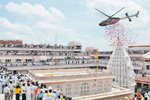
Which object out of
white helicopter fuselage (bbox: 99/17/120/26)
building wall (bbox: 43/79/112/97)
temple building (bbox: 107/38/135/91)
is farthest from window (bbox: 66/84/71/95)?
temple building (bbox: 107/38/135/91)

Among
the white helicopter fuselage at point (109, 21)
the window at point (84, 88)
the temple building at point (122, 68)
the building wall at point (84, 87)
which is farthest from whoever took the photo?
the temple building at point (122, 68)

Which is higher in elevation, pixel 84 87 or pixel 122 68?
pixel 122 68

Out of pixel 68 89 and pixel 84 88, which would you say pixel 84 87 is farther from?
pixel 68 89

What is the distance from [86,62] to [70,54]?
6490 millimetres

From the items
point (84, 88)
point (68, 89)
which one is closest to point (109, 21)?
point (84, 88)

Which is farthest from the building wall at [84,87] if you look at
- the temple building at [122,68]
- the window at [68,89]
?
the temple building at [122,68]

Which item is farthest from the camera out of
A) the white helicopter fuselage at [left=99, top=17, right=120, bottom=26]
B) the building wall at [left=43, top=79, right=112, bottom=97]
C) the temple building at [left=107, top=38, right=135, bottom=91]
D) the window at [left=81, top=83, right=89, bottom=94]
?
the temple building at [left=107, top=38, right=135, bottom=91]

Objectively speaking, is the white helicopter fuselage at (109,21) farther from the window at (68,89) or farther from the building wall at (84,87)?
the window at (68,89)

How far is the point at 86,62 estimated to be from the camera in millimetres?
46188

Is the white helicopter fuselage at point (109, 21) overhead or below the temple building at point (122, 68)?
overhead

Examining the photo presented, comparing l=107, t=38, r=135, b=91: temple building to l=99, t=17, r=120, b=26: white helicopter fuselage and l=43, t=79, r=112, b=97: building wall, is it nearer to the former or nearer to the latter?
l=43, t=79, r=112, b=97: building wall

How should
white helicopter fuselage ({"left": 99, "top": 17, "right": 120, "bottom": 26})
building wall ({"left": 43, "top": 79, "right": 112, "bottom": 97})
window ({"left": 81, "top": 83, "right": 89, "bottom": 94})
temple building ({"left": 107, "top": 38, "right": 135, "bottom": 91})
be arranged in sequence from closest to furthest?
building wall ({"left": 43, "top": 79, "right": 112, "bottom": 97}), white helicopter fuselage ({"left": 99, "top": 17, "right": 120, "bottom": 26}), window ({"left": 81, "top": 83, "right": 89, "bottom": 94}), temple building ({"left": 107, "top": 38, "right": 135, "bottom": 91})

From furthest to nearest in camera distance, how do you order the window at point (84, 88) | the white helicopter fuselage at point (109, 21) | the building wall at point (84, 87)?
the window at point (84, 88)
the white helicopter fuselage at point (109, 21)
the building wall at point (84, 87)

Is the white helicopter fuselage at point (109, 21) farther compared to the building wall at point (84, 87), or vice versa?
the white helicopter fuselage at point (109, 21)
